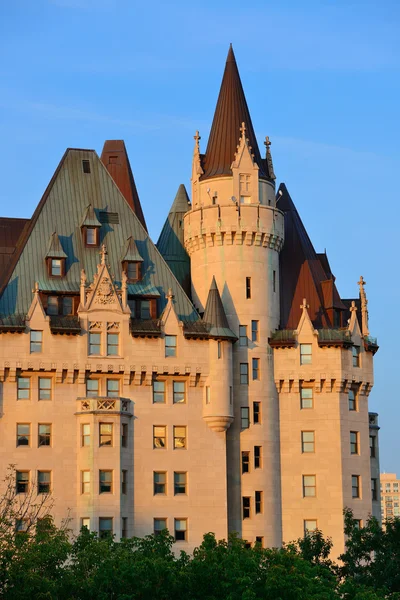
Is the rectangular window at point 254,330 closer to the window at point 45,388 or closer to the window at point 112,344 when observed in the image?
the window at point 112,344

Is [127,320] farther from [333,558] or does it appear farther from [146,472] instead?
[333,558]

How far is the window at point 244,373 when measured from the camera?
100m

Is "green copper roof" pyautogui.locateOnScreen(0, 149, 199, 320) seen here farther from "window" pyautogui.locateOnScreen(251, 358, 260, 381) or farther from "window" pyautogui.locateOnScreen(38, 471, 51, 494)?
"window" pyautogui.locateOnScreen(38, 471, 51, 494)

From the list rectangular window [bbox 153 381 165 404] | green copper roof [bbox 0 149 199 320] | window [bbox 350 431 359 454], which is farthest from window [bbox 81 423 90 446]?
window [bbox 350 431 359 454]

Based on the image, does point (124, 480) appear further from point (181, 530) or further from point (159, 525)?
point (181, 530)

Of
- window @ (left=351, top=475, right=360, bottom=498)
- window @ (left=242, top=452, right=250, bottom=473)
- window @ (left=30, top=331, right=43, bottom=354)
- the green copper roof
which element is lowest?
window @ (left=351, top=475, right=360, bottom=498)

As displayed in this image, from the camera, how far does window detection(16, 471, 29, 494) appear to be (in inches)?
3684

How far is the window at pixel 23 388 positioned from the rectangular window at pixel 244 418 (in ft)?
48.8

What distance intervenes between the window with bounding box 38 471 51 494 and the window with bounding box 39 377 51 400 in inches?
199

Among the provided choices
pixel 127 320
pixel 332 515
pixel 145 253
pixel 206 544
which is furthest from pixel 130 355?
pixel 206 544

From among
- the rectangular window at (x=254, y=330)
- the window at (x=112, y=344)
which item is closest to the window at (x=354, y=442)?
the rectangular window at (x=254, y=330)

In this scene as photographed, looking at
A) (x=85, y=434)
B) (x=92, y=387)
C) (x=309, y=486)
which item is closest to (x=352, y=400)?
(x=309, y=486)

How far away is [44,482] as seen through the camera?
94.2 m

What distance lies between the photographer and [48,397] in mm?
95688
